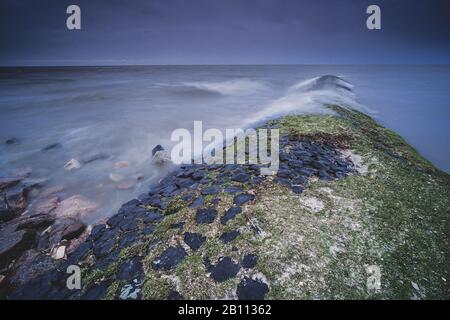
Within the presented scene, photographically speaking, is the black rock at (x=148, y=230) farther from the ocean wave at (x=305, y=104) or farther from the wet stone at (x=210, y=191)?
the ocean wave at (x=305, y=104)

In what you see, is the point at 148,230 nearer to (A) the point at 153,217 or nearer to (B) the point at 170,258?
(A) the point at 153,217

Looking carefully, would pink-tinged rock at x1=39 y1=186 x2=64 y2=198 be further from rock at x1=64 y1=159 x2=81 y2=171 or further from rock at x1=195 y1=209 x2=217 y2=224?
rock at x1=195 y1=209 x2=217 y2=224

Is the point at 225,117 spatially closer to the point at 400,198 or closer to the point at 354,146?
the point at 354,146

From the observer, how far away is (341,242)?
4.36 metres

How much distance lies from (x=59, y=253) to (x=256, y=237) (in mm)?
3899

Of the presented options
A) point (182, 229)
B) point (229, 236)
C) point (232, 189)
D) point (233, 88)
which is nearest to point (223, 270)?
point (229, 236)

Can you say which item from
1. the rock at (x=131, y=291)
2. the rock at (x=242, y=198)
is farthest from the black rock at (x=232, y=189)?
the rock at (x=131, y=291)

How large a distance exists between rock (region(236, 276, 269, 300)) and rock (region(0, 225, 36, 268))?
4576mm

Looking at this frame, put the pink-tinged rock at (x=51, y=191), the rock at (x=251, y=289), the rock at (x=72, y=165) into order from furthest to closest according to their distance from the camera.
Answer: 1. the rock at (x=72, y=165)
2. the pink-tinged rock at (x=51, y=191)
3. the rock at (x=251, y=289)

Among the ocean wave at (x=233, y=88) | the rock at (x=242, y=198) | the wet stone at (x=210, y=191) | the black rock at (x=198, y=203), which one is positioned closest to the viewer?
the rock at (x=242, y=198)

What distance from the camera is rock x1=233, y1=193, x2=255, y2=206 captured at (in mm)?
5305

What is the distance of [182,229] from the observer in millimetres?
4836

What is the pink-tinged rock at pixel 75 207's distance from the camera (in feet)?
21.1

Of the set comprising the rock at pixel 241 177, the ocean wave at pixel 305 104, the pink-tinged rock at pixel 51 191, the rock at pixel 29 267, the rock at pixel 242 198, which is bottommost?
the rock at pixel 29 267
